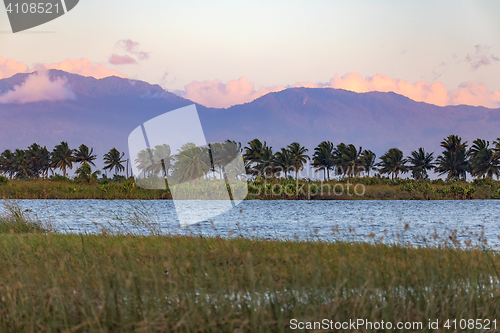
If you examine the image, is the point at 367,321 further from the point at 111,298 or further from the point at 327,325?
the point at 111,298

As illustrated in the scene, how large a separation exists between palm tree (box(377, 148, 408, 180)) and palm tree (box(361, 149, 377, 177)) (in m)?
4.30

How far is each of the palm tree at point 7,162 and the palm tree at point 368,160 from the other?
4287 inches

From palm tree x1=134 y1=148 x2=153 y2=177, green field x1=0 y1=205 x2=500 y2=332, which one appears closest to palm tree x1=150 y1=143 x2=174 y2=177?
palm tree x1=134 y1=148 x2=153 y2=177

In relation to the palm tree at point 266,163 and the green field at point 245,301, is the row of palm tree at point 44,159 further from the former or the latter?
the green field at point 245,301

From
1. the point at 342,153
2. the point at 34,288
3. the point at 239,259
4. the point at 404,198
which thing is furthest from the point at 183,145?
the point at 342,153

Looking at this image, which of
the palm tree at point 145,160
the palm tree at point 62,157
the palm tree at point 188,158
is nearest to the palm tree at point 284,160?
the palm tree at point 62,157

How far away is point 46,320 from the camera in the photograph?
4605mm

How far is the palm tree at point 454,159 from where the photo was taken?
3787 inches

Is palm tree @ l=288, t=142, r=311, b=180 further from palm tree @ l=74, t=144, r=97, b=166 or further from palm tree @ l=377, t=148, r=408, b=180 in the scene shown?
palm tree @ l=74, t=144, r=97, b=166

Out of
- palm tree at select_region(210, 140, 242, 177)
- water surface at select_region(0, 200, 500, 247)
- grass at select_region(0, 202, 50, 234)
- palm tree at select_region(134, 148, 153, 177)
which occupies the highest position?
palm tree at select_region(210, 140, 242, 177)

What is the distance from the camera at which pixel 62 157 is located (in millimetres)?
128375

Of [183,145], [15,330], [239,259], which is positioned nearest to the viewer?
[15,330]

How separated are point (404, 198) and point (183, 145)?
50833 millimetres

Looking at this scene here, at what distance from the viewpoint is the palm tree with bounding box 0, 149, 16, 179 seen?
140 metres
